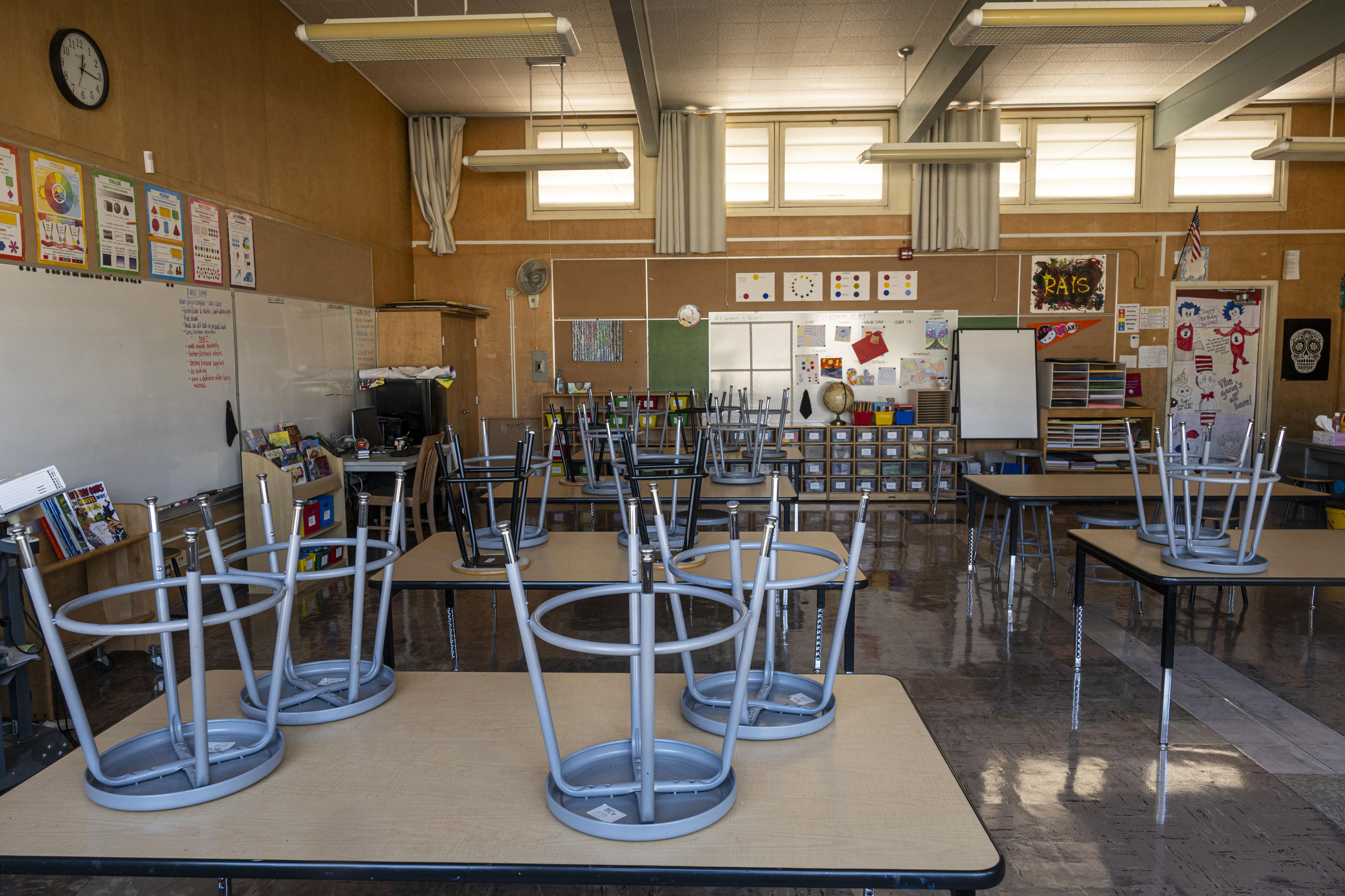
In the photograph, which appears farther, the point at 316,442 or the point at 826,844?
the point at 316,442

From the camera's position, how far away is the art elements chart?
4293 mm

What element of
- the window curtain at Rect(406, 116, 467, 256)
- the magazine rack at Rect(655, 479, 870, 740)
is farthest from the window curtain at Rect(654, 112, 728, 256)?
the magazine rack at Rect(655, 479, 870, 740)

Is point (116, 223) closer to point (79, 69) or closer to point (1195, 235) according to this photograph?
point (79, 69)

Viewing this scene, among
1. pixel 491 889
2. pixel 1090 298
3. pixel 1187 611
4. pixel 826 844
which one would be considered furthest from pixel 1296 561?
pixel 1090 298

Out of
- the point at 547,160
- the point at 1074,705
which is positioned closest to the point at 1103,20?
the point at 1074,705

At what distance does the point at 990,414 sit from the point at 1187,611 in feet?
12.3

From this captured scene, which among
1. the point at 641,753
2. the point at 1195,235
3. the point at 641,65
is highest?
the point at 641,65

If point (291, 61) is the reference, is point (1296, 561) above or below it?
below

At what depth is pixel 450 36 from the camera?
4.11 m

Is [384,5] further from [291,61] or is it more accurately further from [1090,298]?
[1090,298]

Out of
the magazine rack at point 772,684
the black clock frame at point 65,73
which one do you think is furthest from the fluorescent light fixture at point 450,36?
the magazine rack at point 772,684

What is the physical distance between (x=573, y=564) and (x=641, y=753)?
1562mm

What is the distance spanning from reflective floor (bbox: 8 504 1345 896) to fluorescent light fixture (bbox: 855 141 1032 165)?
314cm

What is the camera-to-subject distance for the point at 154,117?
4.34m
